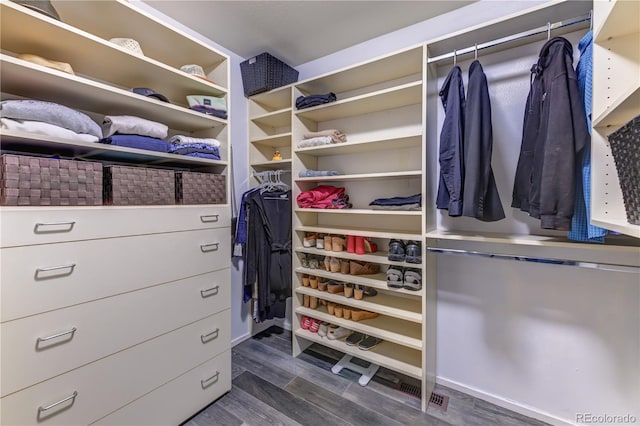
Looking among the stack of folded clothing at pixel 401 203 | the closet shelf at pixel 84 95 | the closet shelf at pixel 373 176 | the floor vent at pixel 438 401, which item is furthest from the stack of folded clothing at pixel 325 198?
the floor vent at pixel 438 401

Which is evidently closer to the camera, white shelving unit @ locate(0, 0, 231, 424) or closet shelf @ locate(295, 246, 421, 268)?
white shelving unit @ locate(0, 0, 231, 424)

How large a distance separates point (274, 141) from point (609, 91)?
2.14 meters

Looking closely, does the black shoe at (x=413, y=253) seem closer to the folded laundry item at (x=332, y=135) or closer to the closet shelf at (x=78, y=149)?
the folded laundry item at (x=332, y=135)

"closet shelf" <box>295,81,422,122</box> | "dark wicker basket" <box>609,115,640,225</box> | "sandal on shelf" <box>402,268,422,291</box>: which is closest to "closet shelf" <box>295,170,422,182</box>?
"closet shelf" <box>295,81,422,122</box>

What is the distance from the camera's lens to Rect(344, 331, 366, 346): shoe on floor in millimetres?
1895

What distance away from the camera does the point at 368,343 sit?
1.87m

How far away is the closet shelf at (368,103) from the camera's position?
1.65 metres

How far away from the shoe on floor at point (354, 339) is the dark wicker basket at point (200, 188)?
4.47ft

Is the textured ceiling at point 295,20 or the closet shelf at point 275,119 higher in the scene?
the textured ceiling at point 295,20

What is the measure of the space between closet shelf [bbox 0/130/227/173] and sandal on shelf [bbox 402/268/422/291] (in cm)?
142

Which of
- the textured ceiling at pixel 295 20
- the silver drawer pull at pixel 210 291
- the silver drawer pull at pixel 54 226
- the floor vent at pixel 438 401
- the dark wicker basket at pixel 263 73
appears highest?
the textured ceiling at pixel 295 20

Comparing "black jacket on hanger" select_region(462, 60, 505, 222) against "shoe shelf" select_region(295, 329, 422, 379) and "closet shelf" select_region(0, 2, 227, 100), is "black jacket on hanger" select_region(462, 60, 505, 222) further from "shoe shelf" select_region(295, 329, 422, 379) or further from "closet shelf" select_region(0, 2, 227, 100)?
"closet shelf" select_region(0, 2, 227, 100)

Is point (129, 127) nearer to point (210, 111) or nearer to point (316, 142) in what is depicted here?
point (210, 111)

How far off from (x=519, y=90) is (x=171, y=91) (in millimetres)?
2204
